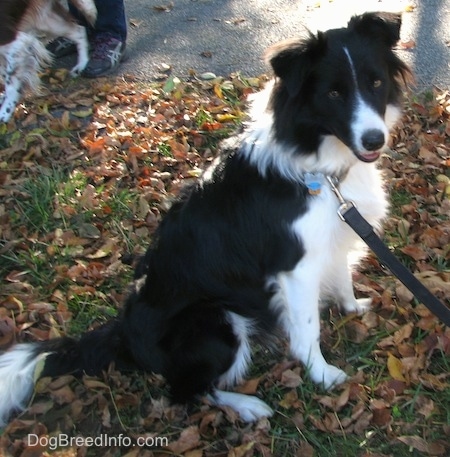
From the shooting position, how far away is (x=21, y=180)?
423 cm

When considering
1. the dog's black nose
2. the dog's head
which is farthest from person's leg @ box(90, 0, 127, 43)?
the dog's black nose

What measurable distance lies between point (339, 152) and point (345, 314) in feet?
3.50

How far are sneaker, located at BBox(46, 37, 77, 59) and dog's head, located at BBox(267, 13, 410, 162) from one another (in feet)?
13.0

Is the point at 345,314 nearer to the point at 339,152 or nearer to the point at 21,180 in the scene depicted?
the point at 339,152

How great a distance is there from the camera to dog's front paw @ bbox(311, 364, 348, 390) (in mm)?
2760

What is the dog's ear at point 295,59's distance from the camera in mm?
2221

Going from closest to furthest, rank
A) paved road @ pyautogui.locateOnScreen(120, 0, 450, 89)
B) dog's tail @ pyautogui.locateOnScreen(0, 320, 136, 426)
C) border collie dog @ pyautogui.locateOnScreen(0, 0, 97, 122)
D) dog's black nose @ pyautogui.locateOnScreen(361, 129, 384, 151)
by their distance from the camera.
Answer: dog's black nose @ pyautogui.locateOnScreen(361, 129, 384, 151) → dog's tail @ pyautogui.locateOnScreen(0, 320, 136, 426) → border collie dog @ pyautogui.locateOnScreen(0, 0, 97, 122) → paved road @ pyautogui.locateOnScreen(120, 0, 450, 89)

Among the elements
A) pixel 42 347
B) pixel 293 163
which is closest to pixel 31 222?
pixel 42 347

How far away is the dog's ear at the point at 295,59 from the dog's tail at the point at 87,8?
11.7ft

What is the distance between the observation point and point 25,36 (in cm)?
506

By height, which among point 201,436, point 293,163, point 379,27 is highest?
point 379,27

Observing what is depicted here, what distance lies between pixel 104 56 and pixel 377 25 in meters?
3.60

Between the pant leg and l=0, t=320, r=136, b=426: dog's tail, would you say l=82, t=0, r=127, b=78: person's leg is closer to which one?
the pant leg

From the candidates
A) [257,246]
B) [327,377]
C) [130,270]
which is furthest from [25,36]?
[327,377]
